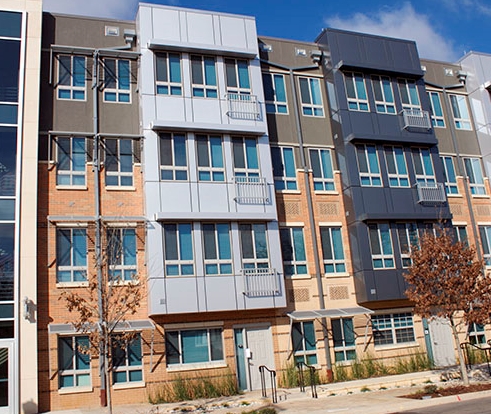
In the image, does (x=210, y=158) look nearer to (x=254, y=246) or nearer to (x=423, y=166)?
(x=254, y=246)

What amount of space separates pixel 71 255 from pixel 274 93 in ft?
32.6

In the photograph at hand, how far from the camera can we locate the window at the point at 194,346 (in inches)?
709

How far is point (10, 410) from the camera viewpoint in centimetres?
1577

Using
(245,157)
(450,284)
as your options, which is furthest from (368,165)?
(450,284)

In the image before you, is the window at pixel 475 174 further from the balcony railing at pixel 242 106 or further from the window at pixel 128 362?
the window at pixel 128 362

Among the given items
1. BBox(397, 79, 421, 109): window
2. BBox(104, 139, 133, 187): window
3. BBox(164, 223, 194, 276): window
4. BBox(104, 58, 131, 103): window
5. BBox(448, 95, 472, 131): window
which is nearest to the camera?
A: BBox(164, 223, 194, 276): window

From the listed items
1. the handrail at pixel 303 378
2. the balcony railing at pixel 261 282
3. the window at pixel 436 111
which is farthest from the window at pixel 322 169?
the handrail at pixel 303 378

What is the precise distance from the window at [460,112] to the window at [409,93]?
2787 millimetres

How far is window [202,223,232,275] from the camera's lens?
18609 mm

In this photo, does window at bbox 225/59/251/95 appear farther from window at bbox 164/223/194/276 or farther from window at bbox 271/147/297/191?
window at bbox 164/223/194/276

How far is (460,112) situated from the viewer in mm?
25688

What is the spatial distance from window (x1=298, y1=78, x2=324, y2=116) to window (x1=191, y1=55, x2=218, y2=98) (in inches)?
157

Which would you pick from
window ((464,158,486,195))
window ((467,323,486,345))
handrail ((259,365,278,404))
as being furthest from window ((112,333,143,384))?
window ((464,158,486,195))

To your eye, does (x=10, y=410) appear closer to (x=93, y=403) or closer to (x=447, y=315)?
(x=93, y=403)
